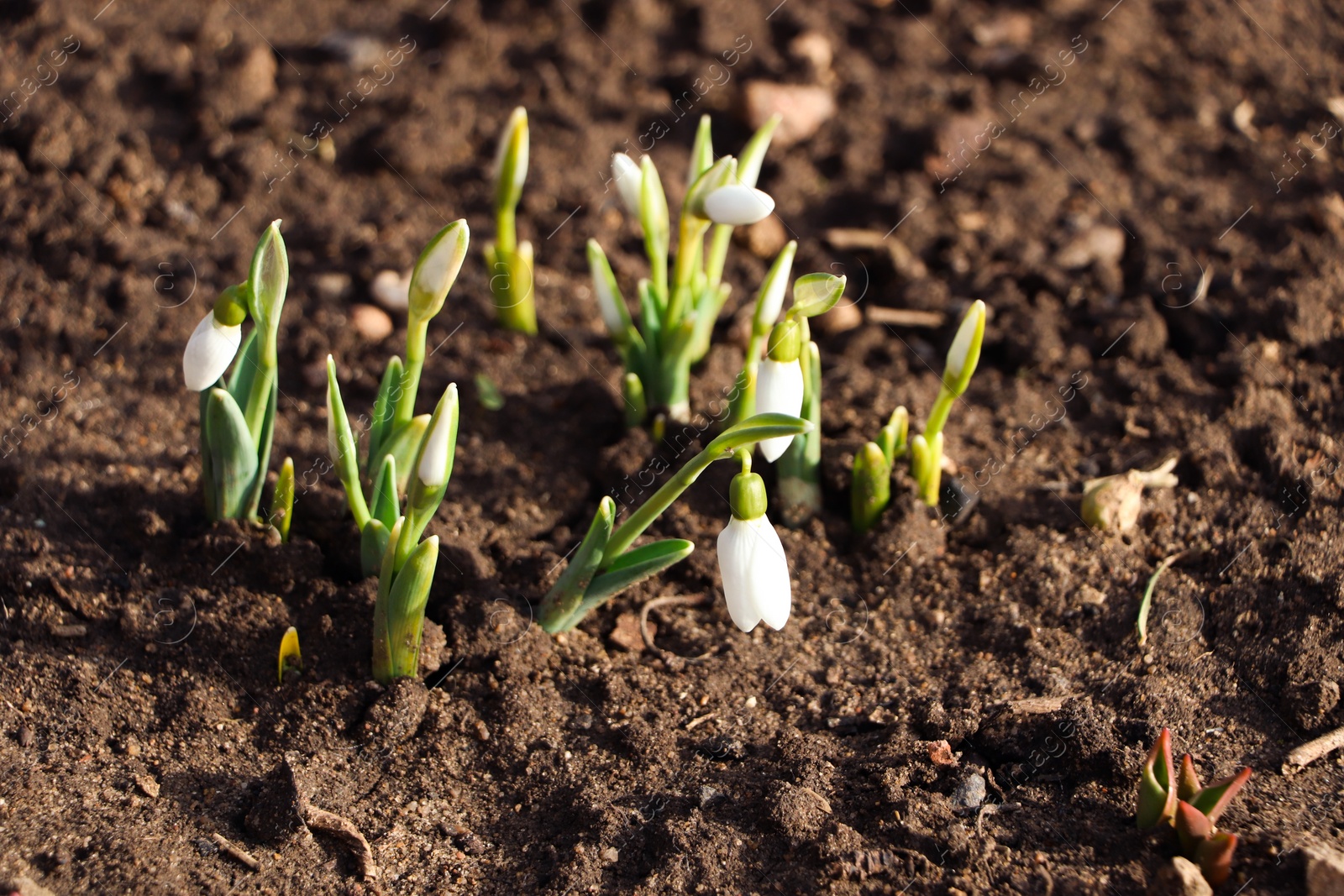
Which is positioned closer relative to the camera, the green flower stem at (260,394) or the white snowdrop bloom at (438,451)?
the white snowdrop bloom at (438,451)

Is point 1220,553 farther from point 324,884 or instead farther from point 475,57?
point 475,57

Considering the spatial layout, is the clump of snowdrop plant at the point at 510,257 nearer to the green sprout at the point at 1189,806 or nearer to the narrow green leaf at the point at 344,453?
the narrow green leaf at the point at 344,453

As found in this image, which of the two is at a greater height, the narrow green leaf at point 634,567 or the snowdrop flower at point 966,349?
the narrow green leaf at point 634,567

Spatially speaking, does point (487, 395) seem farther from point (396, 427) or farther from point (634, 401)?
point (396, 427)

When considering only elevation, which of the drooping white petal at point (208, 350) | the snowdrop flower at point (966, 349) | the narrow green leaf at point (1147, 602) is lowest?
the narrow green leaf at point (1147, 602)

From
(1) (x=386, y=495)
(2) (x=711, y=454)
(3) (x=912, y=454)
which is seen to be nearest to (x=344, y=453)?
(1) (x=386, y=495)

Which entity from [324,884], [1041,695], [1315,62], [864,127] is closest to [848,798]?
[1041,695]

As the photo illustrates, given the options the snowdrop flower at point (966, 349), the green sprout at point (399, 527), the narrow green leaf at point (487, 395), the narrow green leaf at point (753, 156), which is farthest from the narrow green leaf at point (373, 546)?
the snowdrop flower at point (966, 349)

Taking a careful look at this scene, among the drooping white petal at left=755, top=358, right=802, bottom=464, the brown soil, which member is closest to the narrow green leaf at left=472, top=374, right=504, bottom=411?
the brown soil
